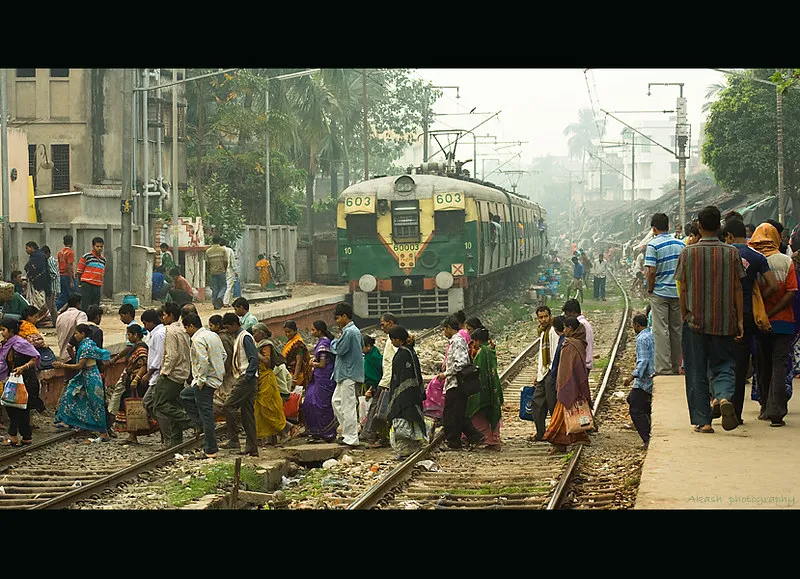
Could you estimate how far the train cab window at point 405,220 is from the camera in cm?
2414

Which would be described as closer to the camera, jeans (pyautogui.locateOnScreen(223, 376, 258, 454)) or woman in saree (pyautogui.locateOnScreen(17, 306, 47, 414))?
jeans (pyautogui.locateOnScreen(223, 376, 258, 454))

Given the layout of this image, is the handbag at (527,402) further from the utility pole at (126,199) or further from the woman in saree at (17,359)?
the utility pole at (126,199)

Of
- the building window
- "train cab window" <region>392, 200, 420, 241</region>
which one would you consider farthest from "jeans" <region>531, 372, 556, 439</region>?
the building window

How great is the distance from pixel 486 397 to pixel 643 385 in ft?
4.98

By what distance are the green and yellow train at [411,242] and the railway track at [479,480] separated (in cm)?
1199

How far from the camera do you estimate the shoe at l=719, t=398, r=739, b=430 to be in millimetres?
7809

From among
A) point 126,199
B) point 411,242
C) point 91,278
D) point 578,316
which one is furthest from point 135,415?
point 411,242

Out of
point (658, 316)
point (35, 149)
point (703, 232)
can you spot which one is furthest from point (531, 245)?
point (703, 232)

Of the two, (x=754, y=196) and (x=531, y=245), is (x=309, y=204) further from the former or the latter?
(x=754, y=196)

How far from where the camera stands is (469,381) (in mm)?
10914

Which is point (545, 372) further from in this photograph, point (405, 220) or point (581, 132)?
point (581, 132)

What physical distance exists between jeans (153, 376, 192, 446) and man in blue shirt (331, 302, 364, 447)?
5.05ft

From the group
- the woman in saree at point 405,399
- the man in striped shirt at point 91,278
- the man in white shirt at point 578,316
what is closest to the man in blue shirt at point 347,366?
the woman in saree at point 405,399

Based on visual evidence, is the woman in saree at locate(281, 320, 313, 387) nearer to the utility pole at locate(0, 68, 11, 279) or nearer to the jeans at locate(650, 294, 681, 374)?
the jeans at locate(650, 294, 681, 374)
